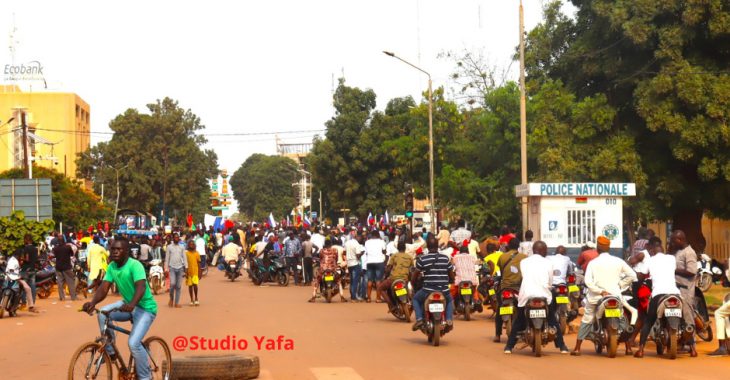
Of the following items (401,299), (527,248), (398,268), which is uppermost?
(527,248)

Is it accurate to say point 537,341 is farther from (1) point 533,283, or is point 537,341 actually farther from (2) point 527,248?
(2) point 527,248

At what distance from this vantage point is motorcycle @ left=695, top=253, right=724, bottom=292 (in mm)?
25000

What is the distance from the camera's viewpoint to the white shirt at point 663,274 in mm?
13898

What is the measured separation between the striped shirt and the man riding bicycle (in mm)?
6008

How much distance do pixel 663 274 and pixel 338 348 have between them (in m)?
4.73

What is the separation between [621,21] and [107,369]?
86.7ft

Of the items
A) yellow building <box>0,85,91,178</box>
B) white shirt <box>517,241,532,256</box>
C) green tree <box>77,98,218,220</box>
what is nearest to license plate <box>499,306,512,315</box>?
white shirt <box>517,241,532,256</box>

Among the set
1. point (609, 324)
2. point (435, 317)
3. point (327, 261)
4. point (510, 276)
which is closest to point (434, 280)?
point (435, 317)

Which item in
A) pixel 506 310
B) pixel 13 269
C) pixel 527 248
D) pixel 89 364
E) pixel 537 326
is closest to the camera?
pixel 89 364

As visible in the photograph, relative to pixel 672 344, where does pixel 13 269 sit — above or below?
above

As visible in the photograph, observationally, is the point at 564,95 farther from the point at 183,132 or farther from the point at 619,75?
the point at 183,132

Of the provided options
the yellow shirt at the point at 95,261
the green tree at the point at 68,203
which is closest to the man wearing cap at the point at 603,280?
the yellow shirt at the point at 95,261

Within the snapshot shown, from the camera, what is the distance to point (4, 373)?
41.1 ft

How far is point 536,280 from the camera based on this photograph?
46.0 feet
